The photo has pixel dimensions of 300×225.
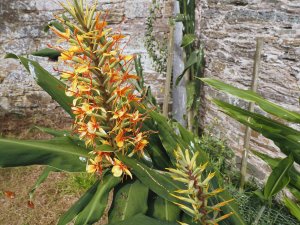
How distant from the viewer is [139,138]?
123 centimetres

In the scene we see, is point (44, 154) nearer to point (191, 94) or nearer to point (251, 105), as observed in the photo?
point (251, 105)

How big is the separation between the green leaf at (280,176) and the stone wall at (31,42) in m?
2.45

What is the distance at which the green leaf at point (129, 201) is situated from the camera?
1.29m

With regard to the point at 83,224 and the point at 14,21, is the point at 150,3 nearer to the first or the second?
the point at 14,21

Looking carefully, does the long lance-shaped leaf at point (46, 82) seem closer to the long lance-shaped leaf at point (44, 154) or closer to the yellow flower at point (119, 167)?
the long lance-shaped leaf at point (44, 154)

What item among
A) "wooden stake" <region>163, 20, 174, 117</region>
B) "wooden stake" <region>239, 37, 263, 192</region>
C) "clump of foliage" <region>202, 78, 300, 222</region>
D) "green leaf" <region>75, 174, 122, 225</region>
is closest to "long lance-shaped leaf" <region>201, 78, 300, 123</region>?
"clump of foliage" <region>202, 78, 300, 222</region>

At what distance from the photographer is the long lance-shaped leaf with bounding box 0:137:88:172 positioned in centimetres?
122

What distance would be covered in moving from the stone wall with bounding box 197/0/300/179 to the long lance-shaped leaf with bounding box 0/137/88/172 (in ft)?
5.51

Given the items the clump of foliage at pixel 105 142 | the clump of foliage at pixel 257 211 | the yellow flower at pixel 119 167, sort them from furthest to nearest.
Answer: the clump of foliage at pixel 257 211 < the yellow flower at pixel 119 167 < the clump of foliage at pixel 105 142

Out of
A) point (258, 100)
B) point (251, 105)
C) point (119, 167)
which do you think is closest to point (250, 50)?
point (251, 105)

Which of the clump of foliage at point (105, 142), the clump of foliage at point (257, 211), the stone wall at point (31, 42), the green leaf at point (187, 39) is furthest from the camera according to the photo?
the stone wall at point (31, 42)

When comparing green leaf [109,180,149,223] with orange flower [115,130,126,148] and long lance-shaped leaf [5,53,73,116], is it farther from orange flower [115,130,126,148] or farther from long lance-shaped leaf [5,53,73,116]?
long lance-shaped leaf [5,53,73,116]

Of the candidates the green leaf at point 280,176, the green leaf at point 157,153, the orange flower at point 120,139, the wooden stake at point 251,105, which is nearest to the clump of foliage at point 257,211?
the wooden stake at point 251,105

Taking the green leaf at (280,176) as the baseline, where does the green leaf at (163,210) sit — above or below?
below
